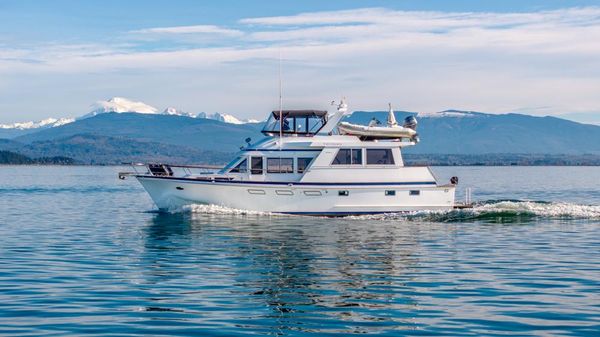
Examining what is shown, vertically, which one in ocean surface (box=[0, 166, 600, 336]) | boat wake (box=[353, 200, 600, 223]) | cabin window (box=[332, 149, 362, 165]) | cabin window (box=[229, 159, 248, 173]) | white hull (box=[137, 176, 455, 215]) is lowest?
ocean surface (box=[0, 166, 600, 336])

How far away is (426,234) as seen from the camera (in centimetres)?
3278

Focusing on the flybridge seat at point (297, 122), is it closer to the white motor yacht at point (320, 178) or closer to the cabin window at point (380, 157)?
the white motor yacht at point (320, 178)

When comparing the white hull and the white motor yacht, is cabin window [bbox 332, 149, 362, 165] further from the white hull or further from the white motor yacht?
the white hull

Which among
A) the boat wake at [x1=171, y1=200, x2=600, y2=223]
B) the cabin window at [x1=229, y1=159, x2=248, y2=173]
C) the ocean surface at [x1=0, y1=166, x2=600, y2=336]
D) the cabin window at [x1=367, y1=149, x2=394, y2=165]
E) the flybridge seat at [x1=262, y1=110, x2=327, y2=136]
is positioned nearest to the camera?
the ocean surface at [x1=0, y1=166, x2=600, y2=336]

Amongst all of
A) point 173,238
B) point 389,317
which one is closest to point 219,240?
point 173,238

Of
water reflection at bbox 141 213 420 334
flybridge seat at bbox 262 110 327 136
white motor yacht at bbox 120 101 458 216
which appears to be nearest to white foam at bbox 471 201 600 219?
white motor yacht at bbox 120 101 458 216

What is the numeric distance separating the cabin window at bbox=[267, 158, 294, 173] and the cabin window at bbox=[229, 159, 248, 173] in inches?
46.7

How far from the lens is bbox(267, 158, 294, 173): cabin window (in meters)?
40.2

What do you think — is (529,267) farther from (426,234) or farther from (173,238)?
(173,238)

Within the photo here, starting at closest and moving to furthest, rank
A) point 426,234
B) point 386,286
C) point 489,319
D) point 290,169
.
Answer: point 489,319 < point 386,286 < point 426,234 < point 290,169

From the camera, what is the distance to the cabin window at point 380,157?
40156 millimetres

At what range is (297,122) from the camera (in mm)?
41469

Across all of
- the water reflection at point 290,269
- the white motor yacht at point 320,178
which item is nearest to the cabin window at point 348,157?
the white motor yacht at point 320,178

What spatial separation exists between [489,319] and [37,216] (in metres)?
31.8
